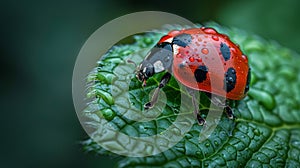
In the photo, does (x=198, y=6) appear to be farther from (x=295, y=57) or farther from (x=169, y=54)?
(x=169, y=54)

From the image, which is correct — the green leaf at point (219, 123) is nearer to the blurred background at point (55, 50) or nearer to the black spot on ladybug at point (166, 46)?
the black spot on ladybug at point (166, 46)

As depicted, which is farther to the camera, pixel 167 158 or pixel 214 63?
pixel 214 63

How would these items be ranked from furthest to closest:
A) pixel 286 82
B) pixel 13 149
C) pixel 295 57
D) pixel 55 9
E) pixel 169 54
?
pixel 55 9 → pixel 13 149 → pixel 295 57 → pixel 286 82 → pixel 169 54

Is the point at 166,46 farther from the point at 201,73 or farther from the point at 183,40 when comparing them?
the point at 201,73

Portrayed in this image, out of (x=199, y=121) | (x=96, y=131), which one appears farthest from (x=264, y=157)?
(x=96, y=131)

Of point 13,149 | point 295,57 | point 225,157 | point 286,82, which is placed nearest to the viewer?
point 225,157

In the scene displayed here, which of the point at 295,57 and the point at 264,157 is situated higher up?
the point at 295,57

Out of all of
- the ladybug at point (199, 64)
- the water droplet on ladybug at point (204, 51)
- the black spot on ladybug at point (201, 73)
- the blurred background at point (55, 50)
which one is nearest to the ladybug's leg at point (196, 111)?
the ladybug at point (199, 64)

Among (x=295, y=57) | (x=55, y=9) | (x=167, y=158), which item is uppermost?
(x=55, y=9)
